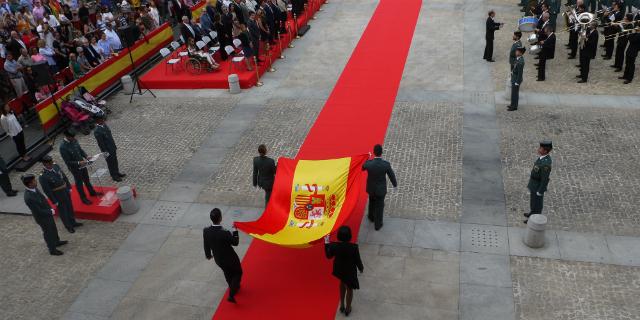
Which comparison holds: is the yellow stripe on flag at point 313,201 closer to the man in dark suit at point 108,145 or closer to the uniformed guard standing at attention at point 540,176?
the uniformed guard standing at attention at point 540,176

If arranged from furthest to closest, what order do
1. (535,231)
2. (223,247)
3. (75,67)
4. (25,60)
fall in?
(75,67) → (25,60) → (535,231) → (223,247)

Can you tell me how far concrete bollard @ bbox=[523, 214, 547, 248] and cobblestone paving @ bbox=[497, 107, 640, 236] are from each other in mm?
778

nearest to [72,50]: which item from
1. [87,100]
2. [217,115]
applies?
[87,100]

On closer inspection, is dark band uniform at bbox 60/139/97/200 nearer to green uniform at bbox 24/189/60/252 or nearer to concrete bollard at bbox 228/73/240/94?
green uniform at bbox 24/189/60/252

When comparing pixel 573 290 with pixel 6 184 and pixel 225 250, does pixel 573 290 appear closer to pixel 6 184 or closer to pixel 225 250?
pixel 225 250

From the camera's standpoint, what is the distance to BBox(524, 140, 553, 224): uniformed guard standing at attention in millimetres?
9562

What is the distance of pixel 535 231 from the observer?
31.3 feet

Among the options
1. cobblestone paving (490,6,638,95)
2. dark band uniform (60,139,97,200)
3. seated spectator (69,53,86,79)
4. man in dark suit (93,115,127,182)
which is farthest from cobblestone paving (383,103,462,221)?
seated spectator (69,53,86,79)

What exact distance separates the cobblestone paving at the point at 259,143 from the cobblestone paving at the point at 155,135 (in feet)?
4.06

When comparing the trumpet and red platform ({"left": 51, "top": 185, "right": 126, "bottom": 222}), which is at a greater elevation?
the trumpet

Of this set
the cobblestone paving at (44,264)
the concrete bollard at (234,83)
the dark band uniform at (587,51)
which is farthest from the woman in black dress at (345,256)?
the dark band uniform at (587,51)

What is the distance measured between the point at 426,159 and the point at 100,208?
758 cm

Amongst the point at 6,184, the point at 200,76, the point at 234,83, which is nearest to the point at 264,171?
the point at 6,184

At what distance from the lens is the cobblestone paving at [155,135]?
13.4m
